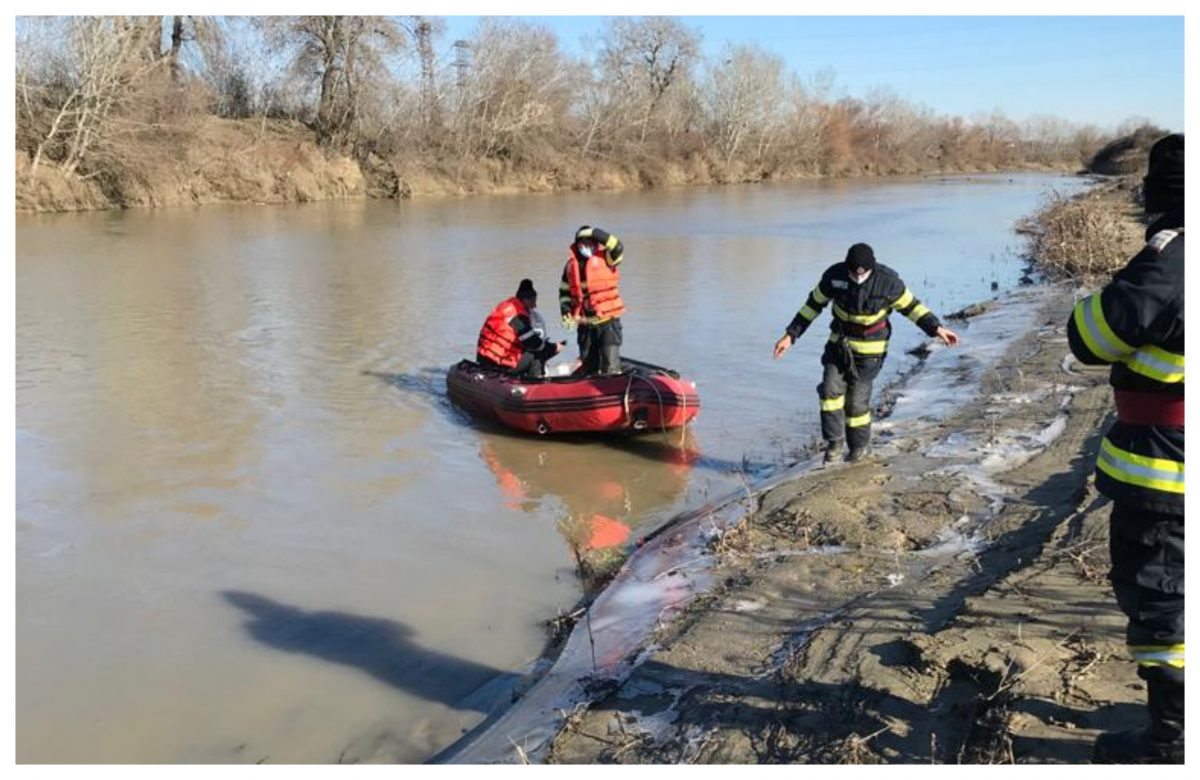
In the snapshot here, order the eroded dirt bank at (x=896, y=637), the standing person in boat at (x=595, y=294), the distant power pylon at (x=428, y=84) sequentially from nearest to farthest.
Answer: the eroded dirt bank at (x=896, y=637), the standing person in boat at (x=595, y=294), the distant power pylon at (x=428, y=84)

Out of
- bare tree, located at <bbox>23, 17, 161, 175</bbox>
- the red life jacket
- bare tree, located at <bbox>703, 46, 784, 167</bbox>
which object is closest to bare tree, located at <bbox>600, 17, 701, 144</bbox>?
bare tree, located at <bbox>703, 46, 784, 167</bbox>

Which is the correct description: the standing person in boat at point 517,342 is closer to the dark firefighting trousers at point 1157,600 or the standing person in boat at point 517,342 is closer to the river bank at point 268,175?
the dark firefighting trousers at point 1157,600

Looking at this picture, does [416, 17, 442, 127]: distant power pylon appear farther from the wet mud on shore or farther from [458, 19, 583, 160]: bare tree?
the wet mud on shore

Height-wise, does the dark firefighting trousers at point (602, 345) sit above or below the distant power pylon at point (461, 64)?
below

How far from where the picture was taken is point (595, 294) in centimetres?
821

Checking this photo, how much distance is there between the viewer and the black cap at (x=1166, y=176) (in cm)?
252

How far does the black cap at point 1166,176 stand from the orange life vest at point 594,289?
5686 millimetres

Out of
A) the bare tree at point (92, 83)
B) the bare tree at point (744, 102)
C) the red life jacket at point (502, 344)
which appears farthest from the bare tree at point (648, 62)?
the red life jacket at point (502, 344)

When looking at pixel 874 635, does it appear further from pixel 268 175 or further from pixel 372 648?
pixel 268 175

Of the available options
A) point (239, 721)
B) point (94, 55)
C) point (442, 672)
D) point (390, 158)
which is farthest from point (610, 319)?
point (390, 158)

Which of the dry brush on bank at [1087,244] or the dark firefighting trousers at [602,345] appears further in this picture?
the dry brush on bank at [1087,244]

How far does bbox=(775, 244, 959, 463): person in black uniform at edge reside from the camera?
6.27 metres

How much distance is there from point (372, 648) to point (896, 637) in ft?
7.61

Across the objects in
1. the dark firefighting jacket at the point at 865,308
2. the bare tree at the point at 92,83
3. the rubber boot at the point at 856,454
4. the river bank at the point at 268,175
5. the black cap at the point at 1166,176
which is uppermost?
the bare tree at the point at 92,83
